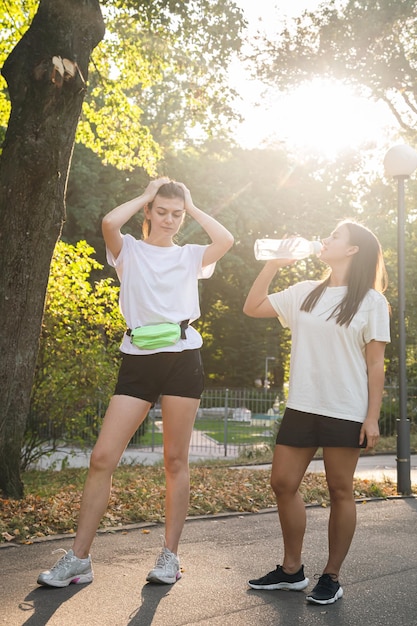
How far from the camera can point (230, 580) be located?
5.05m

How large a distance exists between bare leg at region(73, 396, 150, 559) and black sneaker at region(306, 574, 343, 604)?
3.85 ft

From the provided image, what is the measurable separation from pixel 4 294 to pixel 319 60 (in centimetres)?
1299

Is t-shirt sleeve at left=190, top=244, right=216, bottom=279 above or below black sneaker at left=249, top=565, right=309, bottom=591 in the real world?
above

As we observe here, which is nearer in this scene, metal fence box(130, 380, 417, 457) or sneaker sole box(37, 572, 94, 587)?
sneaker sole box(37, 572, 94, 587)

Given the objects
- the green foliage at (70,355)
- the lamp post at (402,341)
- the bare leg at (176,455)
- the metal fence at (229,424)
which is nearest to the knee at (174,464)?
the bare leg at (176,455)

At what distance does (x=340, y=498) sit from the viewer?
184 inches

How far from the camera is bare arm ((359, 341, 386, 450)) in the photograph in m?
4.55

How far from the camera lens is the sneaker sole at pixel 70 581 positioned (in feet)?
15.2

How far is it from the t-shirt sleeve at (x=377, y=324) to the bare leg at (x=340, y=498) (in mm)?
586

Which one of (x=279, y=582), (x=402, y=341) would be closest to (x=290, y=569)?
(x=279, y=582)

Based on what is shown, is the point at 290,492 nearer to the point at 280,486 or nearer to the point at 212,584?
the point at 280,486

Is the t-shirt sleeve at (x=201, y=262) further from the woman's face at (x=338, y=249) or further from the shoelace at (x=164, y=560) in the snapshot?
the shoelace at (x=164, y=560)

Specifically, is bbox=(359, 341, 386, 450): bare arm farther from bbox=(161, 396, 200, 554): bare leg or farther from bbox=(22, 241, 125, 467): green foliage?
bbox=(22, 241, 125, 467): green foliage

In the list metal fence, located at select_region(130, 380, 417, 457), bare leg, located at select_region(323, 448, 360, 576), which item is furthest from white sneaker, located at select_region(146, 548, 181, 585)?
metal fence, located at select_region(130, 380, 417, 457)
